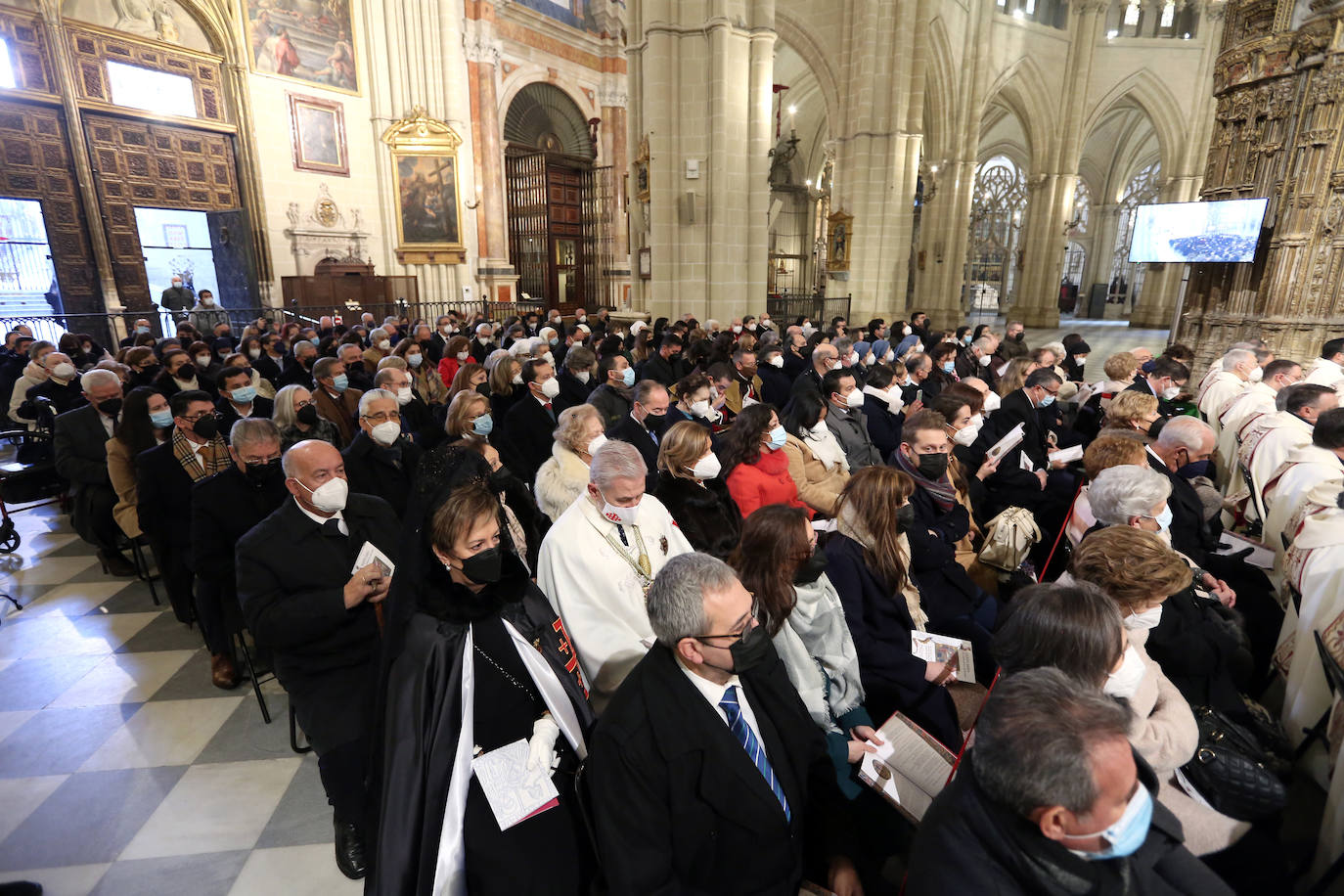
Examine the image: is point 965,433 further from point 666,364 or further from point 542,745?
point 666,364

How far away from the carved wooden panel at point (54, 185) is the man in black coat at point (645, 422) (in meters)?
15.4

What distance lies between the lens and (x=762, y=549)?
8.01 ft

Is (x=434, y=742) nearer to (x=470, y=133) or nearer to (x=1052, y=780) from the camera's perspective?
(x=1052, y=780)

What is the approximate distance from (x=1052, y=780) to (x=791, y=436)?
11.8 feet

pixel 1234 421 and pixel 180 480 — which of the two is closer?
pixel 180 480

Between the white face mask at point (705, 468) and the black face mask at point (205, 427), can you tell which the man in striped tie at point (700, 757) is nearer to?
the white face mask at point (705, 468)

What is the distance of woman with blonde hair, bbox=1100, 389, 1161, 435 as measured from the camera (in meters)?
4.60

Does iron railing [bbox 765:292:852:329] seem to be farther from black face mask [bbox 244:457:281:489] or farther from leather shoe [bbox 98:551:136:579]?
black face mask [bbox 244:457:281:489]

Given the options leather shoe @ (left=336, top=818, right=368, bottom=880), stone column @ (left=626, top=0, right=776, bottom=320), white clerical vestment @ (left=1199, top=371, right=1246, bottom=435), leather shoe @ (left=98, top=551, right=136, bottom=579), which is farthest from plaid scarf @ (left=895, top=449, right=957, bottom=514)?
stone column @ (left=626, top=0, right=776, bottom=320)

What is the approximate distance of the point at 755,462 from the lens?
4246 mm

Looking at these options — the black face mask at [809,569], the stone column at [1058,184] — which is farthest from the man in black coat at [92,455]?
the stone column at [1058,184]

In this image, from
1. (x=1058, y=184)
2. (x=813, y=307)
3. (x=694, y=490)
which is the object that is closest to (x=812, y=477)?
(x=694, y=490)

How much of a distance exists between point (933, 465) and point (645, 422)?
7.33 ft

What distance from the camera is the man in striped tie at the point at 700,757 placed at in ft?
5.80
